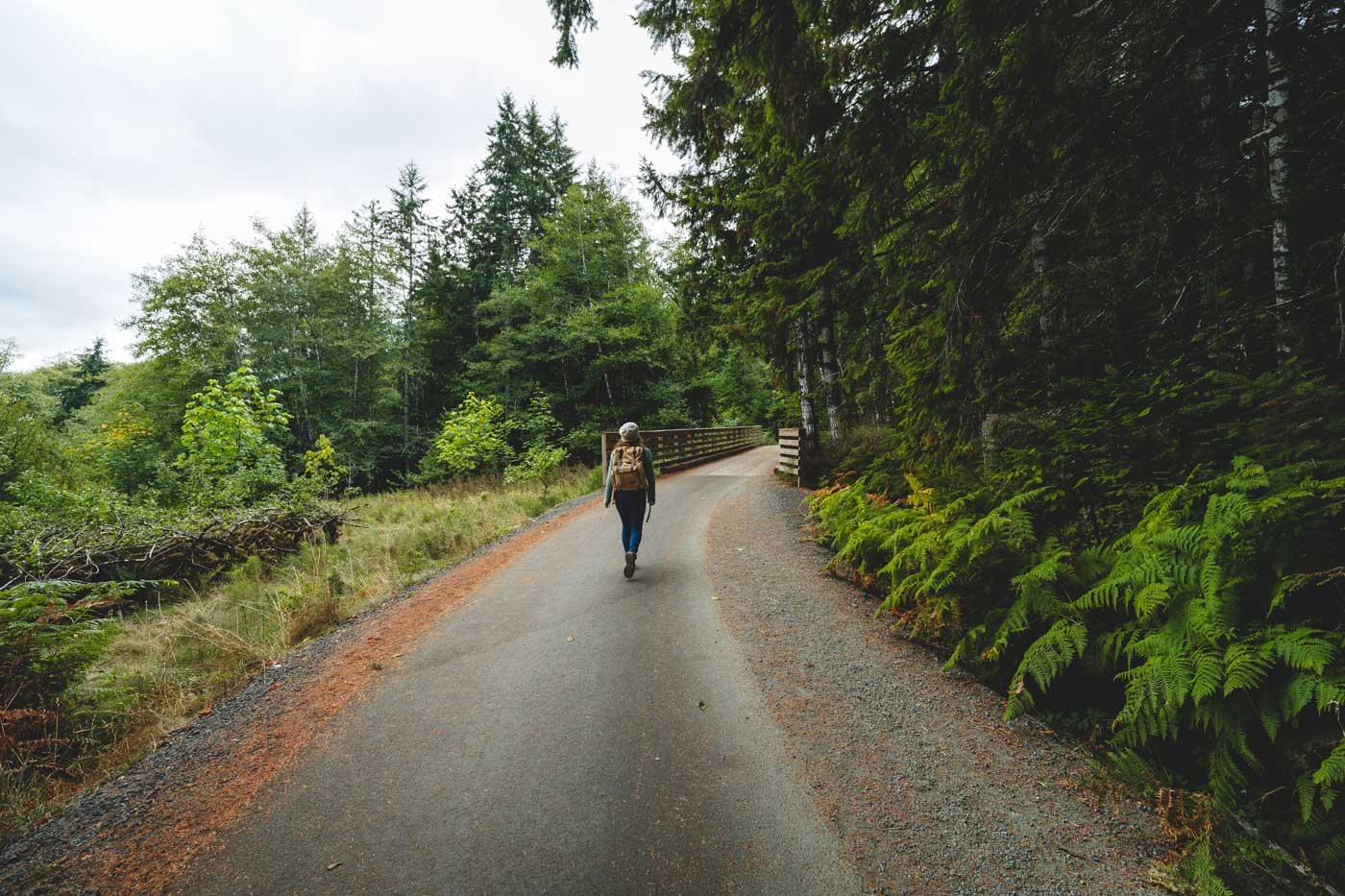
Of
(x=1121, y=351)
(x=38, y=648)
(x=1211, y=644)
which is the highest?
(x=1121, y=351)

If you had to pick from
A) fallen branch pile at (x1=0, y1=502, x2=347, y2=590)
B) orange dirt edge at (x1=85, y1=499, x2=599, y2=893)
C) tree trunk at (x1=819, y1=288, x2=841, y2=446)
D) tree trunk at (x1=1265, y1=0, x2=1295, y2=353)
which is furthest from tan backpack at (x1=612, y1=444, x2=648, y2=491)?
fallen branch pile at (x1=0, y1=502, x2=347, y2=590)

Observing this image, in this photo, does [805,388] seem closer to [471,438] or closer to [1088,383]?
[1088,383]

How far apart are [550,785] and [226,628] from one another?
492cm

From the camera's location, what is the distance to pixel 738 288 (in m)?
10.8

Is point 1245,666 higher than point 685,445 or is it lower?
lower

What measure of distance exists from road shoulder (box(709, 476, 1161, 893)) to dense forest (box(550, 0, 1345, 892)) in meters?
0.24

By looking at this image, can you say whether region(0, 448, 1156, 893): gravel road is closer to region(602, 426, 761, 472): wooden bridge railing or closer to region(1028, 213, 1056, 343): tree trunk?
region(1028, 213, 1056, 343): tree trunk

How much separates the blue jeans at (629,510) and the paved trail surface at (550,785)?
A: 142 cm

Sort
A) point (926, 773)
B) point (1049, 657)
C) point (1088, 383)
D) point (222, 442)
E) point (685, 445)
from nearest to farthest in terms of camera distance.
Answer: point (926, 773), point (1049, 657), point (1088, 383), point (222, 442), point (685, 445)

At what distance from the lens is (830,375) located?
417 inches

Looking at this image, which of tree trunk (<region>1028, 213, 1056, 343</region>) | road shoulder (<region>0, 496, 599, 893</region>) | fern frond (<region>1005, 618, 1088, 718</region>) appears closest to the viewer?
road shoulder (<region>0, 496, 599, 893</region>)

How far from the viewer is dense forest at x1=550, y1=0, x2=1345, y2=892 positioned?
2135 millimetres

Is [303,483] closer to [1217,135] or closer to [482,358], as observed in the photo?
[482,358]

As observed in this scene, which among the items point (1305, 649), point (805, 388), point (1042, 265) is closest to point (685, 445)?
point (805, 388)
